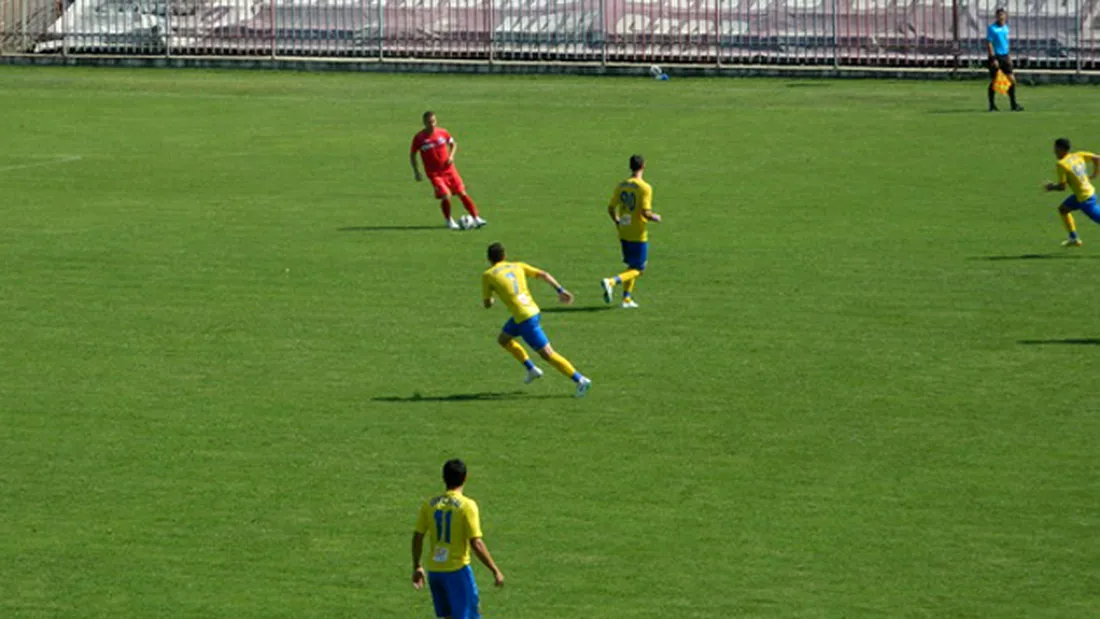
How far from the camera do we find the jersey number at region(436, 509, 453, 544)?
13.4 m

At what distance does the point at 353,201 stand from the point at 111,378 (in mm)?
13436

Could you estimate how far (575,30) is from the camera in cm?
5675

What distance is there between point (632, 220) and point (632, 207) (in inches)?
7.9

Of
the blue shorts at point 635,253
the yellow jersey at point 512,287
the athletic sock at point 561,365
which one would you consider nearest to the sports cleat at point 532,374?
the athletic sock at point 561,365

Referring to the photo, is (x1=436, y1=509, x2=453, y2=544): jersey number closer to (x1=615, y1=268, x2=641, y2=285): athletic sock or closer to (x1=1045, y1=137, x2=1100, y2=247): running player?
(x1=615, y1=268, x2=641, y2=285): athletic sock

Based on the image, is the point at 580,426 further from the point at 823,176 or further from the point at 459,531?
the point at 823,176

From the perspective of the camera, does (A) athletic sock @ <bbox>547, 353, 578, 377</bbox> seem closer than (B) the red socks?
Yes

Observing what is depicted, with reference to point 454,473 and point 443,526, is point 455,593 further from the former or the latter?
point 454,473

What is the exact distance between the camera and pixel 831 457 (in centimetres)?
1961

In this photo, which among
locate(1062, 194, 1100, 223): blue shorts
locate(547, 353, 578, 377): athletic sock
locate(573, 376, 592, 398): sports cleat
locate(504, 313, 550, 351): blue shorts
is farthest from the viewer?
locate(1062, 194, 1100, 223): blue shorts

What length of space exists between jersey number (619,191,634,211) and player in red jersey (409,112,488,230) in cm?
682

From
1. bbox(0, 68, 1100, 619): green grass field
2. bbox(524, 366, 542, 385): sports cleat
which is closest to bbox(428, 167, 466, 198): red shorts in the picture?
bbox(0, 68, 1100, 619): green grass field

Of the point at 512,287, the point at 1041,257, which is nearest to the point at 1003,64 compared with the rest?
the point at 1041,257

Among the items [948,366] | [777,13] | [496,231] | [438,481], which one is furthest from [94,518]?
[777,13]
